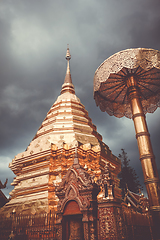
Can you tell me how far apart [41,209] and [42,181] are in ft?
4.81

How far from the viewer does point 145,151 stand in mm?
7441

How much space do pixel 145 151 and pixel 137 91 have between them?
286 cm

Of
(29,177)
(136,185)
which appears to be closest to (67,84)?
(29,177)

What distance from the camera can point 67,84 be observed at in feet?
60.9

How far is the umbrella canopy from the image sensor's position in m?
8.24

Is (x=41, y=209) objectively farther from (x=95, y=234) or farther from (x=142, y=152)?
(x=142, y=152)

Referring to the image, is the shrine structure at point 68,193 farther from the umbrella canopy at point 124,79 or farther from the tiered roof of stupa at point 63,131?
the umbrella canopy at point 124,79

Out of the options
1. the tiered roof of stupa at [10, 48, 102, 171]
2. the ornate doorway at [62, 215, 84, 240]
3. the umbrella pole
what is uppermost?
the tiered roof of stupa at [10, 48, 102, 171]

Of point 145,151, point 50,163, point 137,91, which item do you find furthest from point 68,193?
point 137,91

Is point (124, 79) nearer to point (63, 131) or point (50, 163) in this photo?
point (63, 131)

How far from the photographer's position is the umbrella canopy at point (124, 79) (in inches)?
324

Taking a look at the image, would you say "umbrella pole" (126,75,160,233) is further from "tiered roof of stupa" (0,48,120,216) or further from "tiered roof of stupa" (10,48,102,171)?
"tiered roof of stupa" (10,48,102,171)

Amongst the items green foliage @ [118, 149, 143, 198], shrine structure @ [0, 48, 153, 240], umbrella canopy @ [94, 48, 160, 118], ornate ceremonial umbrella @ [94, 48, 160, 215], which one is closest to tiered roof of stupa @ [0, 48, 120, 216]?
shrine structure @ [0, 48, 153, 240]

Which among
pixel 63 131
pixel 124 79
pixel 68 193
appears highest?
pixel 124 79
